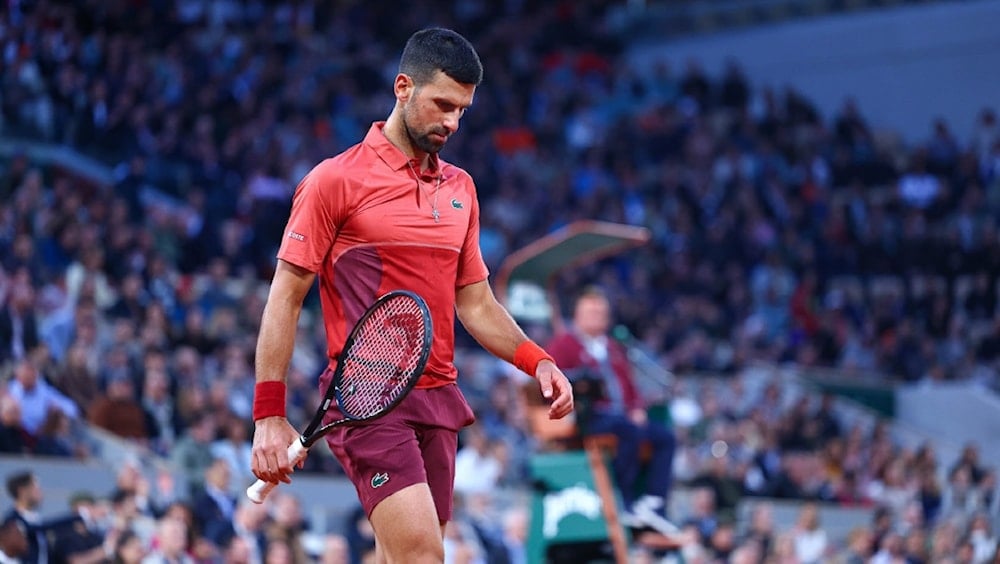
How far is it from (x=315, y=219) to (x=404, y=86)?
54 centimetres

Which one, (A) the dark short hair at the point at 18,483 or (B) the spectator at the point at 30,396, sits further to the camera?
(B) the spectator at the point at 30,396

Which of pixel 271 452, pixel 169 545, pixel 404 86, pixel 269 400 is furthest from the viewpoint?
pixel 169 545

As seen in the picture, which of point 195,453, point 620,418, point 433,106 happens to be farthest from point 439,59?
point 195,453

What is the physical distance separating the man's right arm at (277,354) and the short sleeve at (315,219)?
5cm

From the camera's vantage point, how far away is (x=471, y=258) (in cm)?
549

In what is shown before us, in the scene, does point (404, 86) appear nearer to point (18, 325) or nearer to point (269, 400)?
point (269, 400)

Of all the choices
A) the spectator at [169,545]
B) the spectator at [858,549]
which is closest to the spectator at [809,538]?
the spectator at [858,549]

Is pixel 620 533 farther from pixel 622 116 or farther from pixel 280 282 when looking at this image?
pixel 622 116

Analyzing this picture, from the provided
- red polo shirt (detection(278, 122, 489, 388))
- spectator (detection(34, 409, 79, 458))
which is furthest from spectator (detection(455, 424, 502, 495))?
red polo shirt (detection(278, 122, 489, 388))

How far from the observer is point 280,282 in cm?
502

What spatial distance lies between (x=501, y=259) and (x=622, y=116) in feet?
21.7

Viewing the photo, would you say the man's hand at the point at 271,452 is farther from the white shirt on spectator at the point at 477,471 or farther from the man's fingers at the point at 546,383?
the white shirt on spectator at the point at 477,471

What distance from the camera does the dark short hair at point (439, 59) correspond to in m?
5.09

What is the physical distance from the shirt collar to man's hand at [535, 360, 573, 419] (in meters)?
0.76
